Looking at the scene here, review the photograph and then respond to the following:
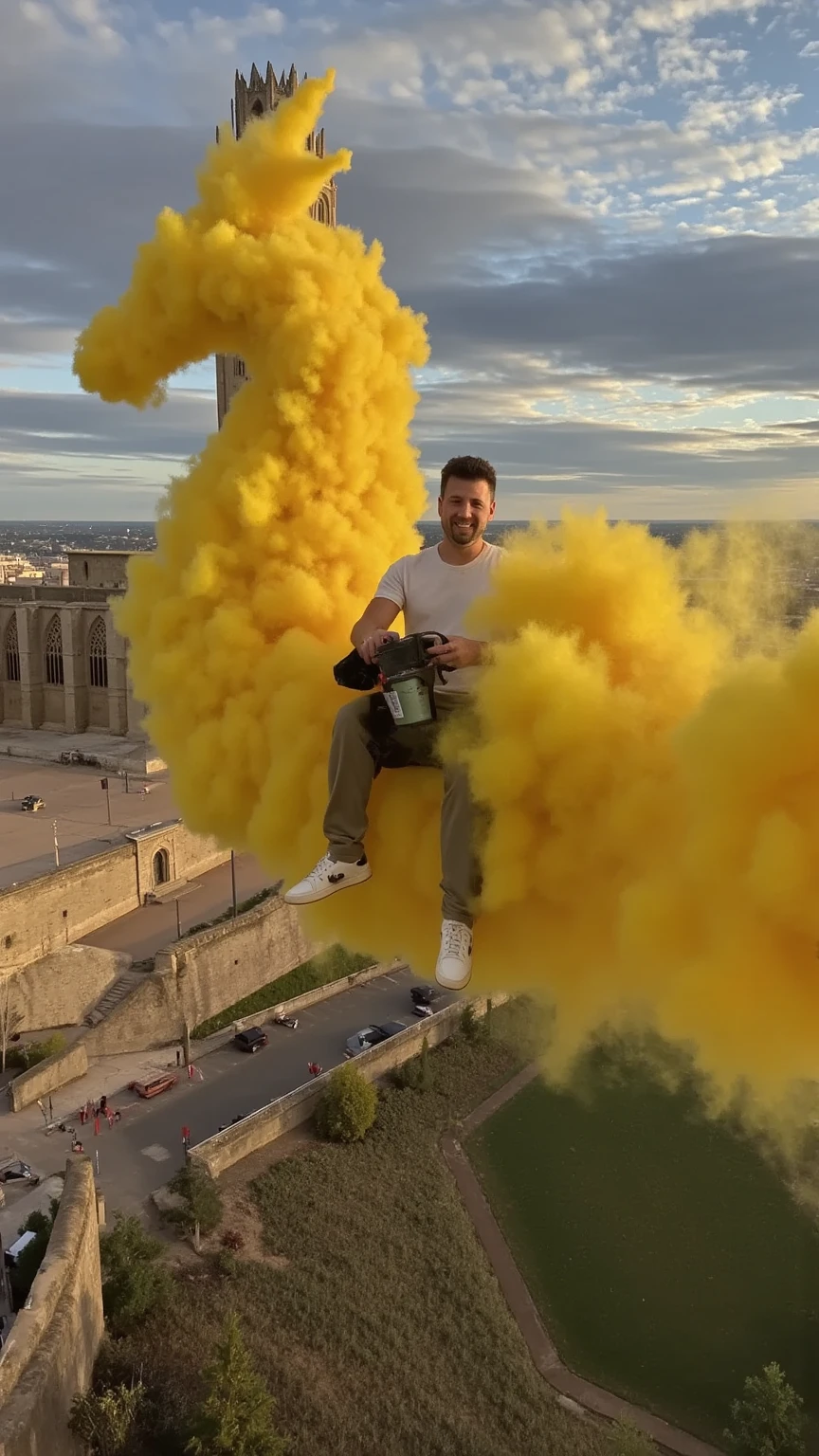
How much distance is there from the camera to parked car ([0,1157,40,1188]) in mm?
15971

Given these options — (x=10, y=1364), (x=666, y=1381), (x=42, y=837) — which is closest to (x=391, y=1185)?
(x=666, y=1381)

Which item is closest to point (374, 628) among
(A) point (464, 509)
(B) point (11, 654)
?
(A) point (464, 509)

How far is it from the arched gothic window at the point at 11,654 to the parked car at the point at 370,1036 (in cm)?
2623

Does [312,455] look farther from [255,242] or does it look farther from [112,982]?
[112,982]

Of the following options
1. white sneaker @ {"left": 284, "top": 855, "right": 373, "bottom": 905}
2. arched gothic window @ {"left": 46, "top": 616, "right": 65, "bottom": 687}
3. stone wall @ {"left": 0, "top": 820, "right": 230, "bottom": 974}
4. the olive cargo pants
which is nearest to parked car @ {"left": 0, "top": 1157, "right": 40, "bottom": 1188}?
stone wall @ {"left": 0, "top": 820, "right": 230, "bottom": 974}

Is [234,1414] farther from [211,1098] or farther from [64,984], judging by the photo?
[64,984]

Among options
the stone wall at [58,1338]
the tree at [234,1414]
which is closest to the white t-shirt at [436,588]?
the stone wall at [58,1338]

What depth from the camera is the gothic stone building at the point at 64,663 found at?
38500mm

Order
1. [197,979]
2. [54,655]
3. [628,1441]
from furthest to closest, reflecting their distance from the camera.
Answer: [54,655], [197,979], [628,1441]

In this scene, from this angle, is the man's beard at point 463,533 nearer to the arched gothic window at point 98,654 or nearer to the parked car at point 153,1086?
Answer: the parked car at point 153,1086

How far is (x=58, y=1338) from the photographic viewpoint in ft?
35.0

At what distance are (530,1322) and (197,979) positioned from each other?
401 inches

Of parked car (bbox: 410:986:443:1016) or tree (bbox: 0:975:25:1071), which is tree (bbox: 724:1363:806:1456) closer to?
parked car (bbox: 410:986:443:1016)

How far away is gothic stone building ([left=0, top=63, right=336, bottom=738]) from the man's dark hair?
35.3 metres
